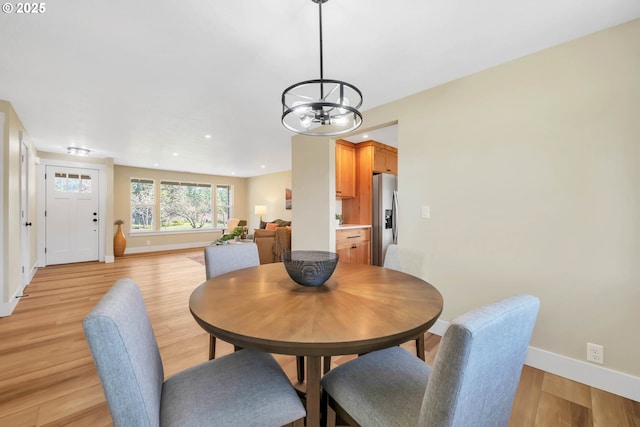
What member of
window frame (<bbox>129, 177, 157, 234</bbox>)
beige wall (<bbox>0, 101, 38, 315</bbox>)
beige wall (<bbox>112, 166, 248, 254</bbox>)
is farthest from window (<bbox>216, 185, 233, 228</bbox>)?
beige wall (<bbox>0, 101, 38, 315</bbox>)

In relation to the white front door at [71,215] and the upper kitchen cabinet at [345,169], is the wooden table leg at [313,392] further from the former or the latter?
the white front door at [71,215]

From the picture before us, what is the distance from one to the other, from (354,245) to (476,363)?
324 centimetres

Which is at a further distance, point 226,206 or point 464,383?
point 226,206

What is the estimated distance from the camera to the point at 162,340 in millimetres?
2338

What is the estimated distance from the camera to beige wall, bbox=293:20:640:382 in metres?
1.66

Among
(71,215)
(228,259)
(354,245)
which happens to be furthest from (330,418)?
(71,215)

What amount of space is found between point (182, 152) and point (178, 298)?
9.83 feet

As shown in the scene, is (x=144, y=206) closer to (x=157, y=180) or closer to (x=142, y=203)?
(x=142, y=203)

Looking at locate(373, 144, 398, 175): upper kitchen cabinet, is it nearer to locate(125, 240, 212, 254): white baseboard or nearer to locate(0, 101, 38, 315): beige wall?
locate(0, 101, 38, 315): beige wall

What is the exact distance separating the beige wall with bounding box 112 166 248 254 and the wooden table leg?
25.2ft

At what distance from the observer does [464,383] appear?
61 centimetres

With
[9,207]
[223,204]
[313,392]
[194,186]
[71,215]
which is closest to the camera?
[313,392]

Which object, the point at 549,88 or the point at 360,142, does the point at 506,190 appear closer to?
the point at 549,88

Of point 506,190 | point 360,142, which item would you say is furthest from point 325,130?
point 506,190
